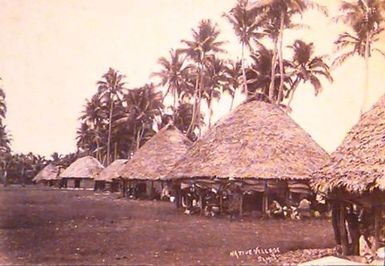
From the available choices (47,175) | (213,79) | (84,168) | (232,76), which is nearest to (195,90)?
(213,79)

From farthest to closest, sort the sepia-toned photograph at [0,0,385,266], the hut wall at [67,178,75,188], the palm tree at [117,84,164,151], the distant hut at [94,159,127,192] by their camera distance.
A: the hut wall at [67,178,75,188], the distant hut at [94,159,127,192], the palm tree at [117,84,164,151], the sepia-toned photograph at [0,0,385,266]

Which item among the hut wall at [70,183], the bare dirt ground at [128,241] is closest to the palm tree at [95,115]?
the bare dirt ground at [128,241]

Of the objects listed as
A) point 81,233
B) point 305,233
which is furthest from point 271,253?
point 81,233

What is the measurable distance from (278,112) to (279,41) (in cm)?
258

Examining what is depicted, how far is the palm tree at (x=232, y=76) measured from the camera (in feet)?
16.1

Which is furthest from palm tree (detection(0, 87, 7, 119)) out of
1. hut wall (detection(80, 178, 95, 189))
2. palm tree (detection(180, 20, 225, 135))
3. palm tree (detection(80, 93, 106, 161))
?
hut wall (detection(80, 178, 95, 189))

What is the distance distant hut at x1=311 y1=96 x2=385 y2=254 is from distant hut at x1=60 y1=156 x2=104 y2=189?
1116 centimetres

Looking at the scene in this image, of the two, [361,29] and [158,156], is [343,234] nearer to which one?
[361,29]

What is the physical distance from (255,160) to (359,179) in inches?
105

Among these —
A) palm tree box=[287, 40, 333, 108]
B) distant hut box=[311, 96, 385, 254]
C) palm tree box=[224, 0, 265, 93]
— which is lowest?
distant hut box=[311, 96, 385, 254]

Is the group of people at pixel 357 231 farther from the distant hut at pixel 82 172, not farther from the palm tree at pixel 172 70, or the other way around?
the distant hut at pixel 82 172

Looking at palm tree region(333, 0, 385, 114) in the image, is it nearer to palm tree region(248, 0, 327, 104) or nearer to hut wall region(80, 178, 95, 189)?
palm tree region(248, 0, 327, 104)

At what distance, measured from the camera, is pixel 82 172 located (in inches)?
627

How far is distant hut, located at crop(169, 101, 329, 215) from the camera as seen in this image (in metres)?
6.25
